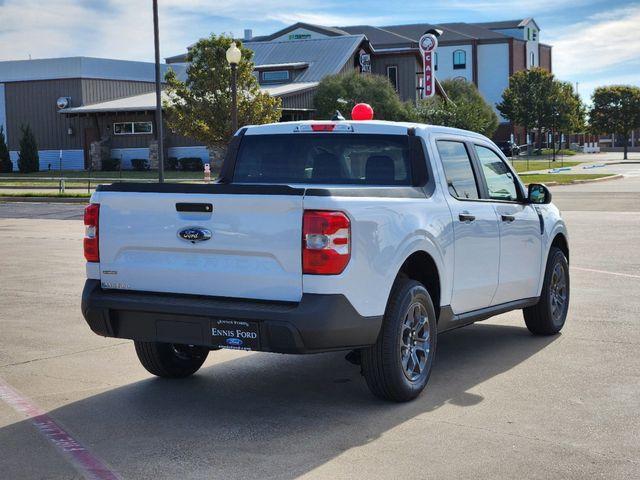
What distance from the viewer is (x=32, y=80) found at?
6606 centimetres

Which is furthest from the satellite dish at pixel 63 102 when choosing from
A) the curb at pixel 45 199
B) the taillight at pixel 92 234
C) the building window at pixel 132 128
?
the taillight at pixel 92 234

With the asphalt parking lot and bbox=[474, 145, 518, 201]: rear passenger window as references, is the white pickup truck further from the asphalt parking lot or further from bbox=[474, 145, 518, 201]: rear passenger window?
the asphalt parking lot

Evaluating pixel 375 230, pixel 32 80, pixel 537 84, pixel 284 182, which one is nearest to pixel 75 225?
pixel 284 182

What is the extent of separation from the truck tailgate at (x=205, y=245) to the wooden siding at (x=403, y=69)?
212 feet

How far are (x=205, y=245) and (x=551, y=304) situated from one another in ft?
12.9

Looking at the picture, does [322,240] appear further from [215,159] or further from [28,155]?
[28,155]

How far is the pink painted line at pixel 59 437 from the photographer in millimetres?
5079

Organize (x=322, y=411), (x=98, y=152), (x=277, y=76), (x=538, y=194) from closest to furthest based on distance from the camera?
(x=322, y=411)
(x=538, y=194)
(x=98, y=152)
(x=277, y=76)

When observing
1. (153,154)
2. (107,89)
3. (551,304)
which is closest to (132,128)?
(153,154)

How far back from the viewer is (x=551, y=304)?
8773 millimetres

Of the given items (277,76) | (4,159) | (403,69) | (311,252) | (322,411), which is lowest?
(322,411)

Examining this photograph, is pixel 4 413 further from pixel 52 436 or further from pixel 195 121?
pixel 195 121

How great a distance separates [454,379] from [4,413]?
10.2ft

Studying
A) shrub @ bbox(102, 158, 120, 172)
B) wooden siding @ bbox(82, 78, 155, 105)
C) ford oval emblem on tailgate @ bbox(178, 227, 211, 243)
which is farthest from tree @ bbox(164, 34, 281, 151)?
ford oval emblem on tailgate @ bbox(178, 227, 211, 243)
